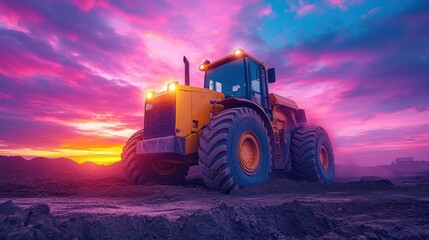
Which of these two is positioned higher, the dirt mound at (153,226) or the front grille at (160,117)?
the front grille at (160,117)

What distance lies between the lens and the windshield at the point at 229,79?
7.46m

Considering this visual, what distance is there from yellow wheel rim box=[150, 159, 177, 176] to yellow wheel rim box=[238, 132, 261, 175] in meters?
2.06

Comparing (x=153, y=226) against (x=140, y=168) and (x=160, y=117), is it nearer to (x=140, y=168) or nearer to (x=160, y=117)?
(x=160, y=117)

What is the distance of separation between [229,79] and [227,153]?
2.96 meters

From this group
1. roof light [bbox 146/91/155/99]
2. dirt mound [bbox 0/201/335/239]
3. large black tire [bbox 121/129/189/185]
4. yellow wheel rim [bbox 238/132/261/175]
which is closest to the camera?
dirt mound [bbox 0/201/335/239]

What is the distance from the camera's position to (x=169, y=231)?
92.4 inches

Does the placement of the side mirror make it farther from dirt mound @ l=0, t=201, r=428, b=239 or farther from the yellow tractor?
dirt mound @ l=0, t=201, r=428, b=239

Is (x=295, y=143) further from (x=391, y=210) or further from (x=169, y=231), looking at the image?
(x=169, y=231)

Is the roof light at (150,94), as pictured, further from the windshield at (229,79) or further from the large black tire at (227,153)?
the windshield at (229,79)

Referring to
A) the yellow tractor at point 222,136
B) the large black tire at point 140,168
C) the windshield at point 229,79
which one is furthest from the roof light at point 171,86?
the windshield at point 229,79

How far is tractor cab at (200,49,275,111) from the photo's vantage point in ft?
24.4

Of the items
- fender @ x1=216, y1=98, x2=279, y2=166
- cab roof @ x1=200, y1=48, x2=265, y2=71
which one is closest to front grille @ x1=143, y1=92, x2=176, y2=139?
fender @ x1=216, y1=98, x2=279, y2=166

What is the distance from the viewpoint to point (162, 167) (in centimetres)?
720

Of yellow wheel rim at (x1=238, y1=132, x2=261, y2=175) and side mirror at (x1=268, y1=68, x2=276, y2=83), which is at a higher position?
side mirror at (x1=268, y1=68, x2=276, y2=83)
